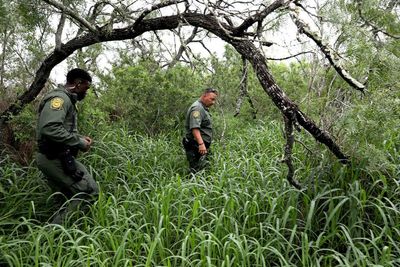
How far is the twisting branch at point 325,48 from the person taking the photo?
11.1 ft

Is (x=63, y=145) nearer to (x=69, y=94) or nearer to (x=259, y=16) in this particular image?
(x=69, y=94)

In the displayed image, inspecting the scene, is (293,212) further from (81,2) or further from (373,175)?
(81,2)

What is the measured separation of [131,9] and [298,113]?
2995 mm

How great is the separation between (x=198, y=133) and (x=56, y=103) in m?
2.01

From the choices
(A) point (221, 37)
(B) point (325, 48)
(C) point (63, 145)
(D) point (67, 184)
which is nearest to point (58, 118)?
(C) point (63, 145)

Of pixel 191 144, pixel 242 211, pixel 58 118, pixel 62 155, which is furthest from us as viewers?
pixel 191 144

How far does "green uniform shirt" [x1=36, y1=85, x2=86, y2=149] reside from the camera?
3849 mm

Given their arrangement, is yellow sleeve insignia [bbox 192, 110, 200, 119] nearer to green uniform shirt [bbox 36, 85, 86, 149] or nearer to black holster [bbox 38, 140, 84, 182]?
green uniform shirt [bbox 36, 85, 86, 149]

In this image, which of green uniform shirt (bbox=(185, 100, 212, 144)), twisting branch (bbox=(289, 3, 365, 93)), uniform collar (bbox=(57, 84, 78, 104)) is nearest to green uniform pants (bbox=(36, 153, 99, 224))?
uniform collar (bbox=(57, 84, 78, 104))

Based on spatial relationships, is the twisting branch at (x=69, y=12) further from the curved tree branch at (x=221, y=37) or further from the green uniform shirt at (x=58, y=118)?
the green uniform shirt at (x=58, y=118)

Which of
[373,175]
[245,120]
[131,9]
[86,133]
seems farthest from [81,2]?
[245,120]

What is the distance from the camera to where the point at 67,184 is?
4.03 metres

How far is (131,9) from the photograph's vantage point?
218 inches

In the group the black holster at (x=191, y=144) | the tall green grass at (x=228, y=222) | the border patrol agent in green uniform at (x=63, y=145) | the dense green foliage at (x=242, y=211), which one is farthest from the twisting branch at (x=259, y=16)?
the black holster at (x=191, y=144)
